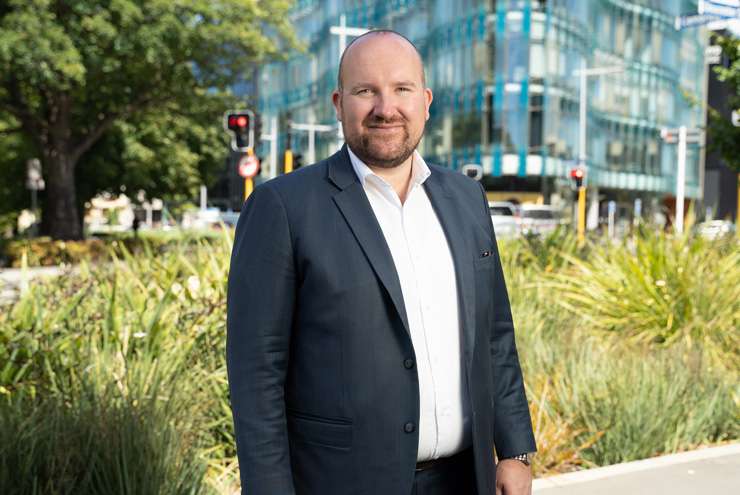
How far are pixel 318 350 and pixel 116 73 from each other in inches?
955

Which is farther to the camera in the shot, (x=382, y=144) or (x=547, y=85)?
(x=547, y=85)

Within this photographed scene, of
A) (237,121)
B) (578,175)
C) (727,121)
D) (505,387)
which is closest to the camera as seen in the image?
(505,387)

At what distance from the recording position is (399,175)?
2127 mm

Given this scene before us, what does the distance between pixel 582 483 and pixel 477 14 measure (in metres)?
44.2

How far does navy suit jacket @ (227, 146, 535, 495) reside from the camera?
194 cm

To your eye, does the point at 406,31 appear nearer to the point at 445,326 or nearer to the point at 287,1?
the point at 287,1

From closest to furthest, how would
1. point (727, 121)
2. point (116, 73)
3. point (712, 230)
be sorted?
point (712, 230) → point (727, 121) → point (116, 73)

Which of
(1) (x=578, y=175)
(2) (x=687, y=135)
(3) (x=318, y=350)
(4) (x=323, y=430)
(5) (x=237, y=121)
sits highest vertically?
(5) (x=237, y=121)

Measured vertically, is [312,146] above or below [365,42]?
above

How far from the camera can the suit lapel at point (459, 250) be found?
2.10 metres

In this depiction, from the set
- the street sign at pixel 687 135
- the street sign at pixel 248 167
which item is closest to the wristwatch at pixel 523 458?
the street sign at pixel 248 167

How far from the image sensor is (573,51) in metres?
47.1

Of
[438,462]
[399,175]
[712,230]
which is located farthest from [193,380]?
[712,230]

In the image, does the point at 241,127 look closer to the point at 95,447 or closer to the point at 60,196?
the point at 95,447
